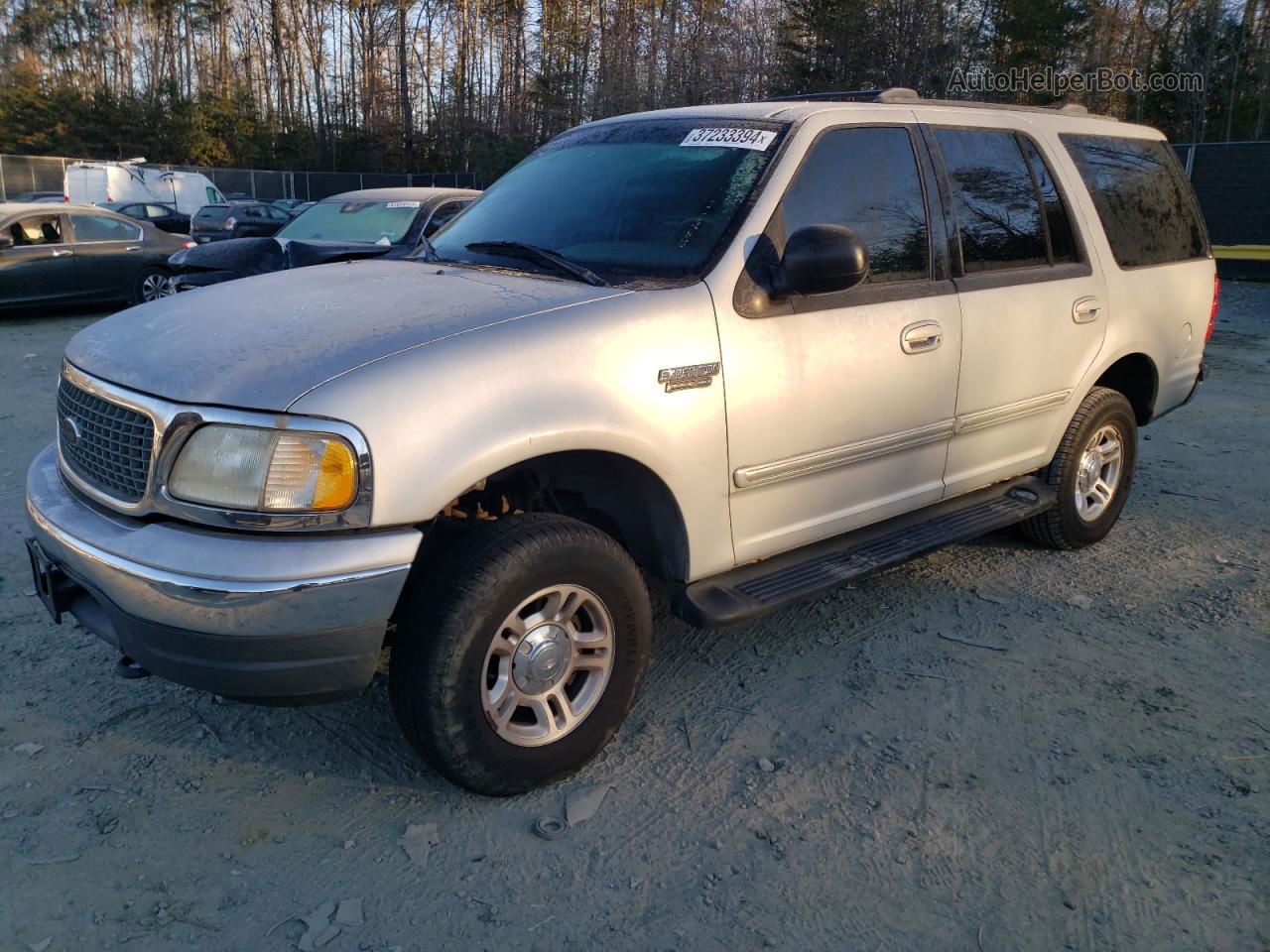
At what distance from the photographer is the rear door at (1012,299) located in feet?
13.4

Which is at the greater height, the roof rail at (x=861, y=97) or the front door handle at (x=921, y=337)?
the roof rail at (x=861, y=97)

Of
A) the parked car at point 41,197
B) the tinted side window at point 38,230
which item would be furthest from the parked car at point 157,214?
the tinted side window at point 38,230

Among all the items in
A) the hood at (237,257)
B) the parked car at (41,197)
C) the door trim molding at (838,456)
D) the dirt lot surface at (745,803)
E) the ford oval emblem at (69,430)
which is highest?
the parked car at (41,197)

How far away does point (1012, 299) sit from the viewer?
4195 millimetres

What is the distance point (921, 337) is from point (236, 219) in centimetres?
1832

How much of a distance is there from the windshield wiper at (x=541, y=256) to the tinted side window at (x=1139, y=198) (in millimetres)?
2618

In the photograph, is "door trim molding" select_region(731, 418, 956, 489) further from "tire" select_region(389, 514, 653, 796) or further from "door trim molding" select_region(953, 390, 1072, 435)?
"tire" select_region(389, 514, 653, 796)

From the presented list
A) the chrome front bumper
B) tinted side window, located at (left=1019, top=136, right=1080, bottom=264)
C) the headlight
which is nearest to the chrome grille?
the chrome front bumper

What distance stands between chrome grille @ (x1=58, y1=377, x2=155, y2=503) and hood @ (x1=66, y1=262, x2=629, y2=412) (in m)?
0.09

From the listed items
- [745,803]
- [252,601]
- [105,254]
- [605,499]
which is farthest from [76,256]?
[745,803]

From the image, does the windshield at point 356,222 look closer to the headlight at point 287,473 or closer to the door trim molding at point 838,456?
the door trim molding at point 838,456

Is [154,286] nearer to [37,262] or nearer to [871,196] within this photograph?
[37,262]

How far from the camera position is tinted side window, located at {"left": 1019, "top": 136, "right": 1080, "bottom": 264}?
450cm

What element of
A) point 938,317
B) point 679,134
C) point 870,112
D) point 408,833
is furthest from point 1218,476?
point 408,833
